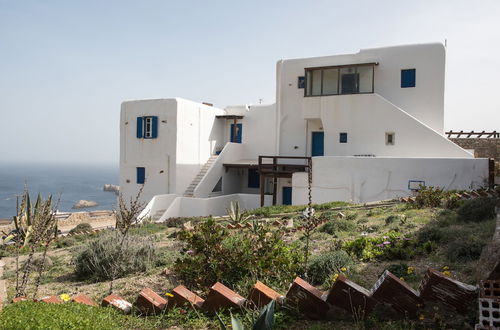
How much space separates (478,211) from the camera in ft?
28.6

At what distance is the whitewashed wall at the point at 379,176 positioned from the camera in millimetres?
17453

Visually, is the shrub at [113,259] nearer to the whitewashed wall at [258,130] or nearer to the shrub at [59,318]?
the shrub at [59,318]

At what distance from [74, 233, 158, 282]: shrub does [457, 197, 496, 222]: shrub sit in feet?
21.3

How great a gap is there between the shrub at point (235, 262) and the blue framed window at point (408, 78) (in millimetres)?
18441

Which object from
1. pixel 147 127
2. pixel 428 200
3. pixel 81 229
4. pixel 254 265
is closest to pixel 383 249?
pixel 254 265

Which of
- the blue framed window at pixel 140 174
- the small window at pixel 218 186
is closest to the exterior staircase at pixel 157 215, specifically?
the blue framed window at pixel 140 174

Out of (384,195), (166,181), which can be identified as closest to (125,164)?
(166,181)

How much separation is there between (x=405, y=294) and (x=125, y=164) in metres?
24.5

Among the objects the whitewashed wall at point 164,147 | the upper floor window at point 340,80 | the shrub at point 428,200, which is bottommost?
the shrub at point 428,200

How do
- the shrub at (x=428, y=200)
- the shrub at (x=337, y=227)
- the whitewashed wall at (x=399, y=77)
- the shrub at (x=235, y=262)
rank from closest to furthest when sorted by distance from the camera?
the shrub at (x=235, y=262), the shrub at (x=337, y=227), the shrub at (x=428, y=200), the whitewashed wall at (x=399, y=77)

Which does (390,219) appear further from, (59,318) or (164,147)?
(164,147)

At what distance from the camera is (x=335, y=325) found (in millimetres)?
4258

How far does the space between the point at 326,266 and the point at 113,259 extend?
384 cm

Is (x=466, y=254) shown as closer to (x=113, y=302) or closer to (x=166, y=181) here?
(x=113, y=302)
